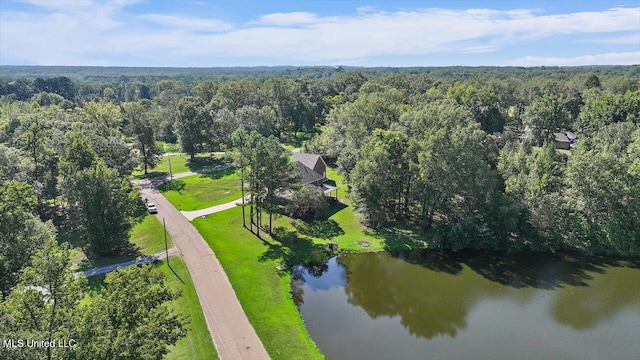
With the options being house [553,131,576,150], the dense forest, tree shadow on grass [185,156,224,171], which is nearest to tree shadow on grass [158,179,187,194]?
the dense forest

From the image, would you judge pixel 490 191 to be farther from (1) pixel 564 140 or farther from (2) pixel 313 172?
Result: (1) pixel 564 140

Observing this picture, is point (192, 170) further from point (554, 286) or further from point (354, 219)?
point (554, 286)

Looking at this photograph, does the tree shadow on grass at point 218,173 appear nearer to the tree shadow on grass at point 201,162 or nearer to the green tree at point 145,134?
the tree shadow on grass at point 201,162

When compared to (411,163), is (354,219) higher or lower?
lower

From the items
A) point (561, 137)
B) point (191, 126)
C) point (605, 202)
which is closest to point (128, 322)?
point (605, 202)

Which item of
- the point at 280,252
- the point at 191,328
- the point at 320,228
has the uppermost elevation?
the point at 320,228

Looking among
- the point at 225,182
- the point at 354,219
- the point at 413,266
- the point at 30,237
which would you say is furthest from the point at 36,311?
the point at 225,182

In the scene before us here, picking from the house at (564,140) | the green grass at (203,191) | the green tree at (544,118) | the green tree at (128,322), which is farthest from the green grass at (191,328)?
the house at (564,140)
